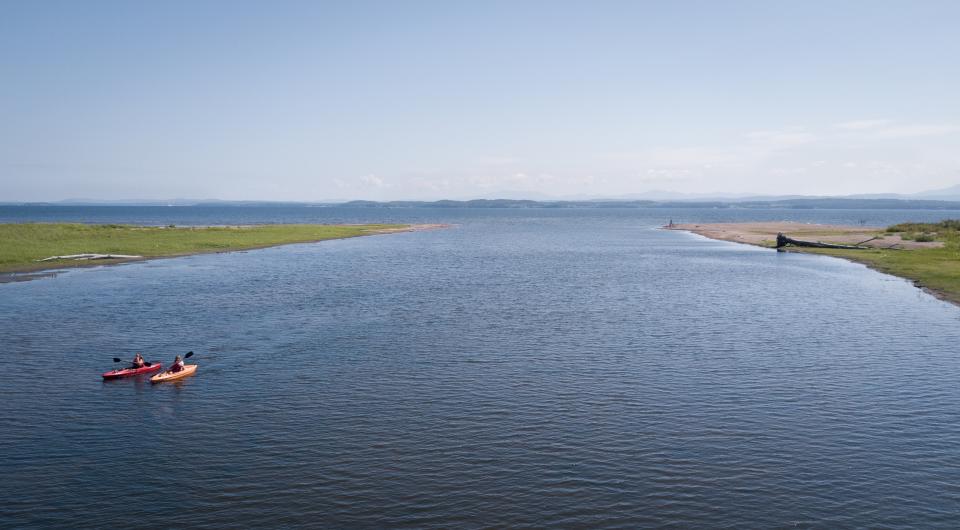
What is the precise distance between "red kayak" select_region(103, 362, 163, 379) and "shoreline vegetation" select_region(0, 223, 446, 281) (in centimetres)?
4622

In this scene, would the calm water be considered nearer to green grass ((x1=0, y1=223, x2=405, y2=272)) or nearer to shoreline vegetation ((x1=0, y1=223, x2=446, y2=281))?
shoreline vegetation ((x1=0, y1=223, x2=446, y2=281))

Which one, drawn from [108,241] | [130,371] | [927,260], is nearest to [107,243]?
[108,241]

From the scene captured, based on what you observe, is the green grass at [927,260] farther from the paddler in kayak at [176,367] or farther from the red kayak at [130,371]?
the red kayak at [130,371]

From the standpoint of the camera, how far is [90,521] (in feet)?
66.1

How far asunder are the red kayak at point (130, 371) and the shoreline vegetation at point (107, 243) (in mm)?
46224

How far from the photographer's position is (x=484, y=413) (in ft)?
95.7

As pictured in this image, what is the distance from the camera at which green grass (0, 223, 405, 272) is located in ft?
275

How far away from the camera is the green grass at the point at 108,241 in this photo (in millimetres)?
83938

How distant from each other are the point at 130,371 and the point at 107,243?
7943 centimetres

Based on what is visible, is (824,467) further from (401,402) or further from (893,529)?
(401,402)

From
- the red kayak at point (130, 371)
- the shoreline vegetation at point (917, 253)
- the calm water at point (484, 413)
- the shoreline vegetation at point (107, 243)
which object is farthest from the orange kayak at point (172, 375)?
the shoreline vegetation at point (917, 253)

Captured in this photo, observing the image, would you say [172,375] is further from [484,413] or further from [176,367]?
[484,413]

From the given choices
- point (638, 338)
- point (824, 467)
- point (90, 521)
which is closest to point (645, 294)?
point (638, 338)

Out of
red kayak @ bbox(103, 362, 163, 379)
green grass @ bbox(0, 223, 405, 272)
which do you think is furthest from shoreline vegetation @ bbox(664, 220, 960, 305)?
green grass @ bbox(0, 223, 405, 272)
